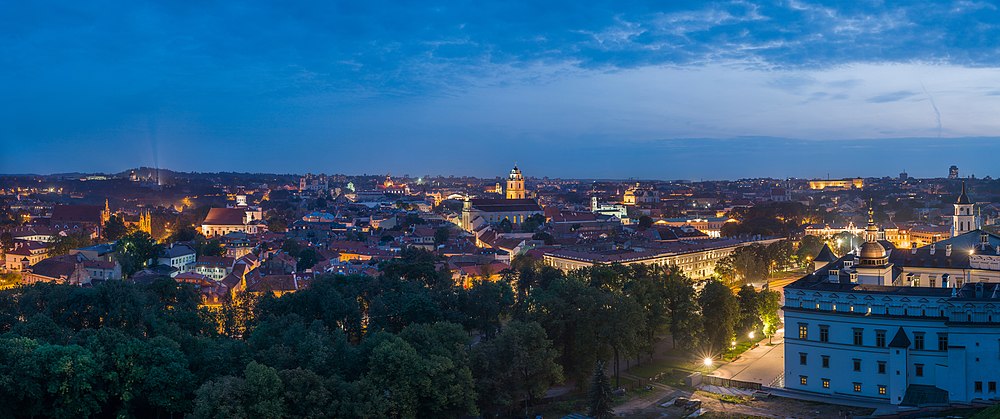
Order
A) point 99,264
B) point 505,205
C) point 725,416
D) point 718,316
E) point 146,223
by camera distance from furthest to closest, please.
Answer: point 505,205 < point 146,223 < point 99,264 < point 718,316 < point 725,416

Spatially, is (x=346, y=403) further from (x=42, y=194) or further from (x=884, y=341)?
(x=42, y=194)

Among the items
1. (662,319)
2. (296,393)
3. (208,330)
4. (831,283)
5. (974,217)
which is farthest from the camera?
(974,217)

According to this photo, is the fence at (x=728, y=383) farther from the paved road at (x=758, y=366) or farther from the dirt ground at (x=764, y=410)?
the dirt ground at (x=764, y=410)

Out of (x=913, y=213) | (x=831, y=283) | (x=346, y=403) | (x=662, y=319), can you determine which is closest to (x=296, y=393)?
(x=346, y=403)

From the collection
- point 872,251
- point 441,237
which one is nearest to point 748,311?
point 872,251

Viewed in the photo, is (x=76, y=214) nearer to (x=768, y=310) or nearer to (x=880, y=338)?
(x=768, y=310)

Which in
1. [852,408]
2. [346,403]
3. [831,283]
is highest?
[831,283]
